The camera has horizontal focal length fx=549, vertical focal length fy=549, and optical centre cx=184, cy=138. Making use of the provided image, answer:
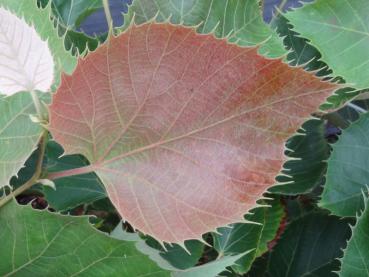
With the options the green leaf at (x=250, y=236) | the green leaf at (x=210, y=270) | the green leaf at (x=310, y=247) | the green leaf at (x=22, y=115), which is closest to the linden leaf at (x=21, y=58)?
the green leaf at (x=22, y=115)

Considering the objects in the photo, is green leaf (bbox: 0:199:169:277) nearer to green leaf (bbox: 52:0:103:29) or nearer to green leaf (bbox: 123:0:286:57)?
green leaf (bbox: 123:0:286:57)

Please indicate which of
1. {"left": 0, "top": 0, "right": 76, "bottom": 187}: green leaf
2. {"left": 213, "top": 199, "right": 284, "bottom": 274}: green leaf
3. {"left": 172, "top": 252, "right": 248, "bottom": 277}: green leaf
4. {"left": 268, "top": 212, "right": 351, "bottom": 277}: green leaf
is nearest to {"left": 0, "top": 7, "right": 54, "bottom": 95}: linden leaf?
{"left": 0, "top": 0, "right": 76, "bottom": 187}: green leaf

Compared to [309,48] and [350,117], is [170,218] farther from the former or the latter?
[350,117]

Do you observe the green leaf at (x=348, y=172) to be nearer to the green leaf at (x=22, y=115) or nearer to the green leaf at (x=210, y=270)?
the green leaf at (x=210, y=270)

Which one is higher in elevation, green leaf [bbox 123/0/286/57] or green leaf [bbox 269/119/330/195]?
green leaf [bbox 123/0/286/57]

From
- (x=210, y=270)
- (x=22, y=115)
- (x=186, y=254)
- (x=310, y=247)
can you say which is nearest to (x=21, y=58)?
(x=22, y=115)

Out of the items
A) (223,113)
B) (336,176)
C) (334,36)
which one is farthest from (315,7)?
(223,113)
